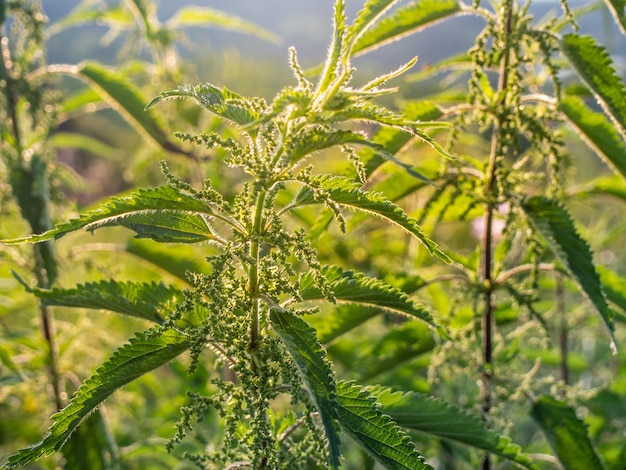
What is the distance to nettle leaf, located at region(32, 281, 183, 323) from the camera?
1541mm

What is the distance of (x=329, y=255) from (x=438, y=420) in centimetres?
180

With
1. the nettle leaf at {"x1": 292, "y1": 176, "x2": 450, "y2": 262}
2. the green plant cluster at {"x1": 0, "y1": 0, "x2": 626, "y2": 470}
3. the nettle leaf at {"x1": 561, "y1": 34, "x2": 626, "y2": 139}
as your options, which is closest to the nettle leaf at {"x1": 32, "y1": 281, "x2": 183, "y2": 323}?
the green plant cluster at {"x1": 0, "y1": 0, "x2": 626, "y2": 470}

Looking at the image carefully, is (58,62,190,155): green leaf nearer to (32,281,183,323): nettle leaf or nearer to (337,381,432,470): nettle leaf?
(32,281,183,323): nettle leaf

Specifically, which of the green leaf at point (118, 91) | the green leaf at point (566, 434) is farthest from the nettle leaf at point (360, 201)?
the green leaf at point (118, 91)

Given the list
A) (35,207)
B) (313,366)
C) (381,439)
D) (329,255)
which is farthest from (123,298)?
(329,255)

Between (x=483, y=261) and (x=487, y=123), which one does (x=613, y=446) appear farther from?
(x=487, y=123)

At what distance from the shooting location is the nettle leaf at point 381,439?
4.26ft

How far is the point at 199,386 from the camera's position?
2.66 metres

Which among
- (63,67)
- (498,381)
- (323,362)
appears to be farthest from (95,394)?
(63,67)

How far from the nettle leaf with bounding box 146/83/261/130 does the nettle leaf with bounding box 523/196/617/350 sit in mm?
905

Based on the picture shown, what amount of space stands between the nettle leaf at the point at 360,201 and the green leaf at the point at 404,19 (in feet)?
2.71

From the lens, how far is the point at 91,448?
2.32 metres

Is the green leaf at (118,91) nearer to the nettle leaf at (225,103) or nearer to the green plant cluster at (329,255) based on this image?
the green plant cluster at (329,255)

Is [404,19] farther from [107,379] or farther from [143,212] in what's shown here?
[107,379]
